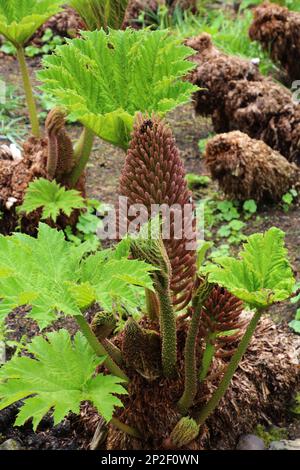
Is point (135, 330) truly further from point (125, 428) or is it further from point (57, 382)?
point (57, 382)

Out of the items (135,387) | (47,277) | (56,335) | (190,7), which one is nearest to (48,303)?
(47,277)

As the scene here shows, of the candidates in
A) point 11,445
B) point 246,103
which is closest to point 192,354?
point 11,445

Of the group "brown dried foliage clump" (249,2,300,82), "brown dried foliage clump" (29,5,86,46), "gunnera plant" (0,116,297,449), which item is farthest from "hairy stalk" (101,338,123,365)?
"brown dried foliage clump" (29,5,86,46)

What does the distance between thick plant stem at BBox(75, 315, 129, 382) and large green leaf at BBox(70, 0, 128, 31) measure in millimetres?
1696

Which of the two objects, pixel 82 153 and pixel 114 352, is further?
pixel 82 153

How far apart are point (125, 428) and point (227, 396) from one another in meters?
0.44

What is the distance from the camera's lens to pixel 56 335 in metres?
2.25

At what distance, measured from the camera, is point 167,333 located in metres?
2.42

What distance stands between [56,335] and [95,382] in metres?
0.19

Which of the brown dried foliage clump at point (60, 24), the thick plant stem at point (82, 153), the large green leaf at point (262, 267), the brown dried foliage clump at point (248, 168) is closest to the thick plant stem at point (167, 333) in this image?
the large green leaf at point (262, 267)

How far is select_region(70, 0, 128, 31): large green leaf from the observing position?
11.2 feet

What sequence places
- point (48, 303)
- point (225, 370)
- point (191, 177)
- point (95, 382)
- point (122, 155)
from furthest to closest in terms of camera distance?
point (122, 155) < point (191, 177) < point (225, 370) < point (95, 382) < point (48, 303)

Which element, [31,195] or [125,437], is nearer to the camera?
[125,437]

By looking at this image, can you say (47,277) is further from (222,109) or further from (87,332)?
(222,109)
